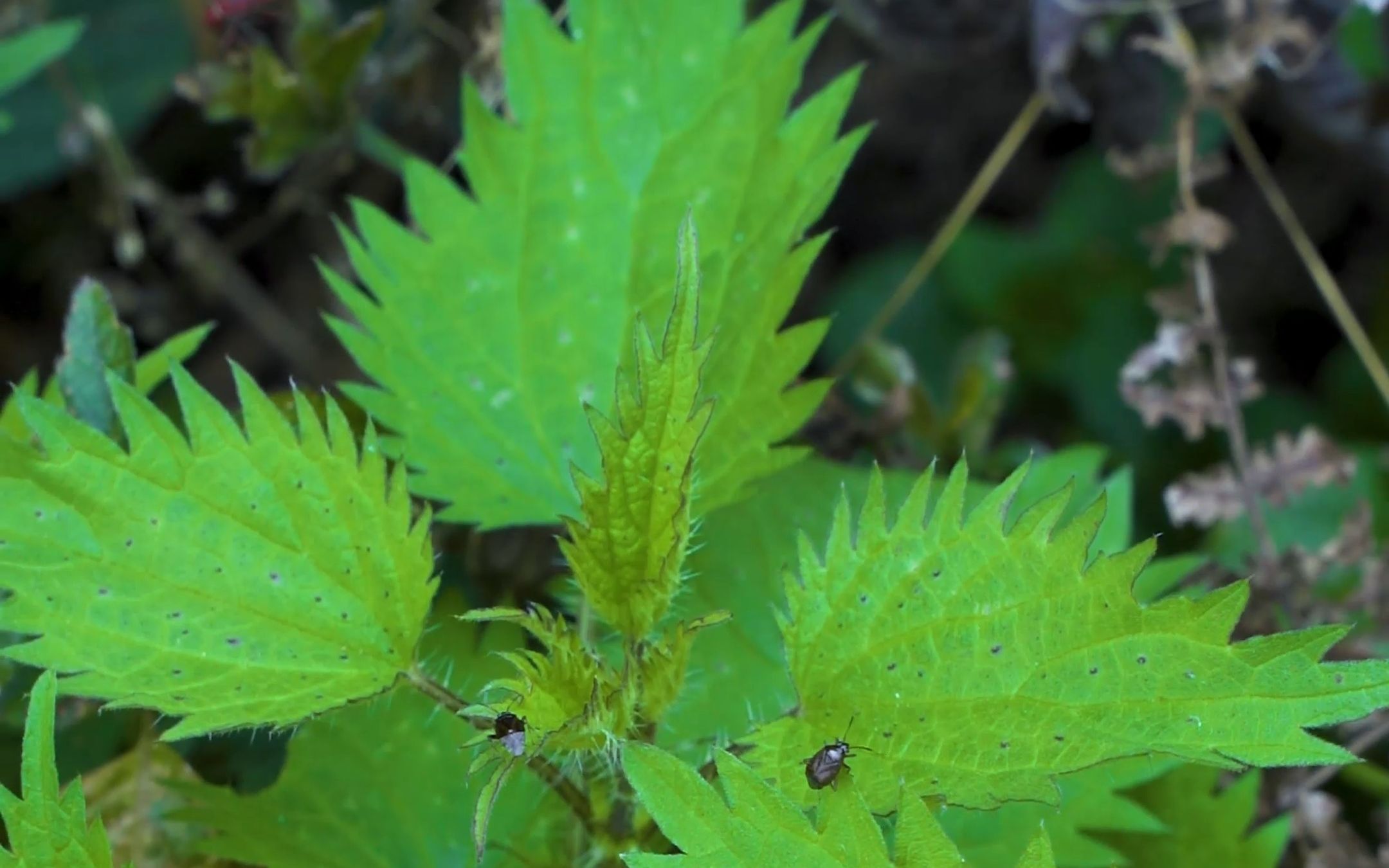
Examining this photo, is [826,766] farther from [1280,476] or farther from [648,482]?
[1280,476]

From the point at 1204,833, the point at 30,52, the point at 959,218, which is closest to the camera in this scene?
the point at 1204,833

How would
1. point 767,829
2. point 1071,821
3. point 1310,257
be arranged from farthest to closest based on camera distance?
point 1310,257 < point 1071,821 < point 767,829

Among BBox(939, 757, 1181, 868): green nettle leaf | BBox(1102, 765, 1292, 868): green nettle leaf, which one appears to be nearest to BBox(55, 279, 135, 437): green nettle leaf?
BBox(939, 757, 1181, 868): green nettle leaf

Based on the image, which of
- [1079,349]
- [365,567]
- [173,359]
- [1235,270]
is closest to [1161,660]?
[365,567]

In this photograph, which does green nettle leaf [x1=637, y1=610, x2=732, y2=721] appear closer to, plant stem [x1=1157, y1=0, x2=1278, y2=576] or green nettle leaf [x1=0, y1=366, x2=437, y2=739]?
green nettle leaf [x1=0, y1=366, x2=437, y2=739]

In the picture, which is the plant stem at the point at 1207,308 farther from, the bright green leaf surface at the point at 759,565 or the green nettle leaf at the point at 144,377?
the green nettle leaf at the point at 144,377

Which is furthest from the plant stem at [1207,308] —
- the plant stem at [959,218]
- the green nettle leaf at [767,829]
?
the green nettle leaf at [767,829]

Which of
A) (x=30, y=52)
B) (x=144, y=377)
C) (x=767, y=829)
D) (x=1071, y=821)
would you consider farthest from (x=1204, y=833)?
(x=30, y=52)
